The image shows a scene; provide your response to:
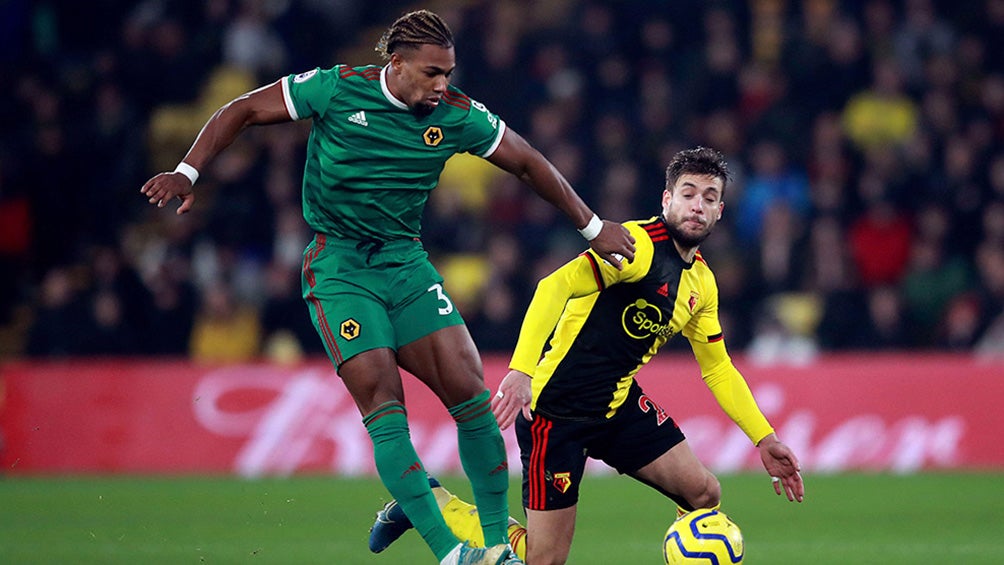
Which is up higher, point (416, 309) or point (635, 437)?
point (416, 309)

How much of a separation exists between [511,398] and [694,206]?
53.9 inches

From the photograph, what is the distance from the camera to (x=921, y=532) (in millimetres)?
9648

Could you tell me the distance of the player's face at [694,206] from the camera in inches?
266

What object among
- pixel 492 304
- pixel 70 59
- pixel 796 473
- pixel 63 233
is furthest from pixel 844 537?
pixel 70 59

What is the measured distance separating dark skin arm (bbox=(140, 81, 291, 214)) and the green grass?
2.96 meters

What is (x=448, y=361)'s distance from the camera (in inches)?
250

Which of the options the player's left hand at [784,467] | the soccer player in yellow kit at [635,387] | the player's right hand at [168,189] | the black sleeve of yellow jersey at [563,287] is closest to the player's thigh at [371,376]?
the black sleeve of yellow jersey at [563,287]

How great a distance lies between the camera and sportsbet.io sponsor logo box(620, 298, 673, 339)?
6.88 metres

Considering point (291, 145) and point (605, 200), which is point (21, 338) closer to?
point (291, 145)

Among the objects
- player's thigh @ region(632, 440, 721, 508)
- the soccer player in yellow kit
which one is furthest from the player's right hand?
player's thigh @ region(632, 440, 721, 508)

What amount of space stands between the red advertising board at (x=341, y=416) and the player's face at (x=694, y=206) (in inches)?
262

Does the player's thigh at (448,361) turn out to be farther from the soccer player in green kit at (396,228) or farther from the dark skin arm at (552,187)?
the dark skin arm at (552,187)

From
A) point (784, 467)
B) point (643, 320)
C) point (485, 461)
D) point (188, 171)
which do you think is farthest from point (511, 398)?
point (188, 171)

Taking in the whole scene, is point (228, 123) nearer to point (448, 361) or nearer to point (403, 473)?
point (448, 361)
